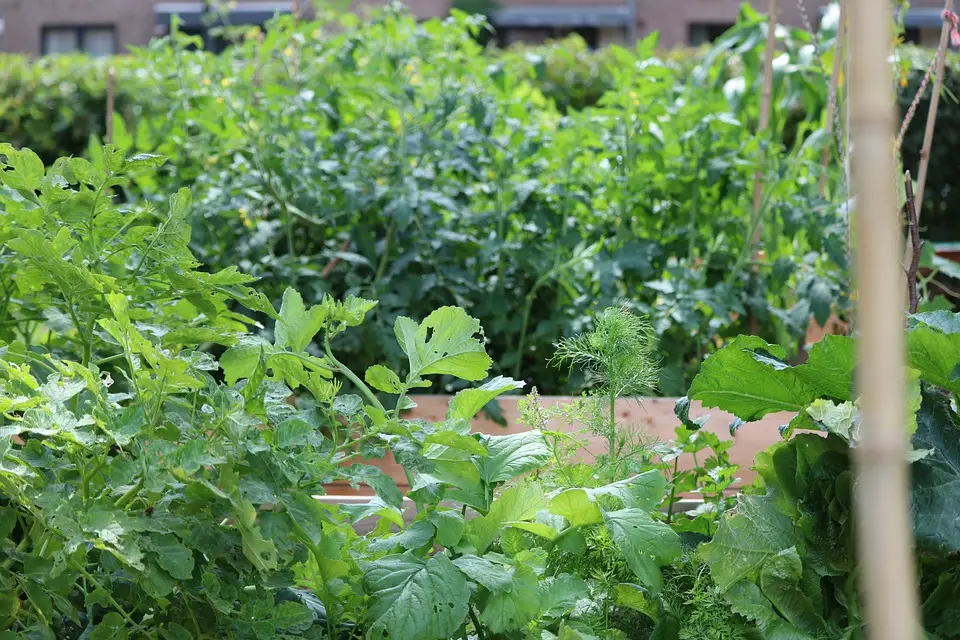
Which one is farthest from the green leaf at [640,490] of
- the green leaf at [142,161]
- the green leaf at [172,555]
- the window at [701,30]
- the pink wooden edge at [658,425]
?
the window at [701,30]

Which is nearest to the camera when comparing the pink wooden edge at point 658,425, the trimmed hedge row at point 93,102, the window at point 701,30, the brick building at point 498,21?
the pink wooden edge at point 658,425

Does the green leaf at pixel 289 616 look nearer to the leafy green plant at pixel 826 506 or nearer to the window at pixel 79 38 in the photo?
the leafy green plant at pixel 826 506

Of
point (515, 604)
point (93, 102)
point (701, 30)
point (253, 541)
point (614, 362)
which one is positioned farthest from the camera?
point (701, 30)

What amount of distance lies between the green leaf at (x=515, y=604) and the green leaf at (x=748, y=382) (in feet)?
1.19

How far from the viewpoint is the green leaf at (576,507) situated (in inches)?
43.1

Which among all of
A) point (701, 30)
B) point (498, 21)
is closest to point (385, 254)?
point (498, 21)

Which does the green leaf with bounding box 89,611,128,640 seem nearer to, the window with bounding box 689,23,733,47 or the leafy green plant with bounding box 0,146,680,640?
the leafy green plant with bounding box 0,146,680,640

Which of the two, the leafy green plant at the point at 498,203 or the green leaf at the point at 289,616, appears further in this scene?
the leafy green plant at the point at 498,203

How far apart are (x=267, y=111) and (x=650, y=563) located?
6.15 ft

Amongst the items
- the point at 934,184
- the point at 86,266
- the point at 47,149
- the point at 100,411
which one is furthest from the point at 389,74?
the point at 47,149

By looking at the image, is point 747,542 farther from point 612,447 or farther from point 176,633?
point 176,633

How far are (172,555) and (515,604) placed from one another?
36 centimetres

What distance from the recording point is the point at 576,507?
111 centimetres

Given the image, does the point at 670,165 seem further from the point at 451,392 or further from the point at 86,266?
the point at 86,266
